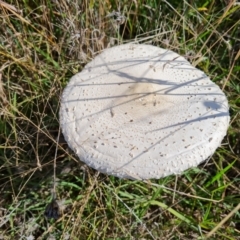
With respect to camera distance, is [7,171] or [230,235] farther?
[7,171]

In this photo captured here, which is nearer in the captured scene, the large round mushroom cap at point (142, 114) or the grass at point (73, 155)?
the large round mushroom cap at point (142, 114)

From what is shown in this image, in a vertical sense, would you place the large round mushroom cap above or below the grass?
above

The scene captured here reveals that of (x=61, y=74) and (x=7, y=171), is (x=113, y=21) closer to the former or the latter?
(x=61, y=74)

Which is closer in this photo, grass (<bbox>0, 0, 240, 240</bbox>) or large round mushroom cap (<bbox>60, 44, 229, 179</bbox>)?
large round mushroom cap (<bbox>60, 44, 229, 179</bbox>)

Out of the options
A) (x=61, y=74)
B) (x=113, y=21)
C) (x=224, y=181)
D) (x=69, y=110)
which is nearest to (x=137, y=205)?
(x=224, y=181)
